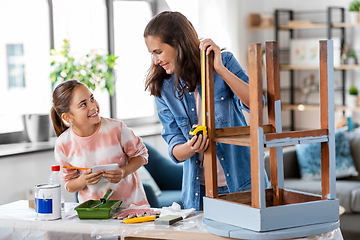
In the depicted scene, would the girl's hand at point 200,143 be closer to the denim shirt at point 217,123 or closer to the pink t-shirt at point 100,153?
the denim shirt at point 217,123

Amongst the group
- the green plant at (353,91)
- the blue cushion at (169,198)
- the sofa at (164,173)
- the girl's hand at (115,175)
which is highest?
the green plant at (353,91)

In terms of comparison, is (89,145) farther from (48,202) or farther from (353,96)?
(353,96)

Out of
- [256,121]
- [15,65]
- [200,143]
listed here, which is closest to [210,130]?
[200,143]

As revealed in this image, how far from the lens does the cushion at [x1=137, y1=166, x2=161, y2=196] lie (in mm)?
3279

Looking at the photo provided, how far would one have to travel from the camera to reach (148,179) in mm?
3316

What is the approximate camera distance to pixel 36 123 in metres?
3.32

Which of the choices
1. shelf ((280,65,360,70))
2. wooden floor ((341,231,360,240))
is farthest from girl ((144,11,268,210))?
shelf ((280,65,360,70))

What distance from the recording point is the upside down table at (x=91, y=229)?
1.31m

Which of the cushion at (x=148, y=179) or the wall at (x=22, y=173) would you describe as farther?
the cushion at (x=148, y=179)

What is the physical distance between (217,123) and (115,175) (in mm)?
397

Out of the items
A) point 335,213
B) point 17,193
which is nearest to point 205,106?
point 335,213

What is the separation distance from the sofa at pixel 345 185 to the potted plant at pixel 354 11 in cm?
141

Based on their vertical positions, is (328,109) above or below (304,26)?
below

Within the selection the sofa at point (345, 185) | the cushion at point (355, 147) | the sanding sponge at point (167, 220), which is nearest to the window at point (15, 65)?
the sofa at point (345, 185)
